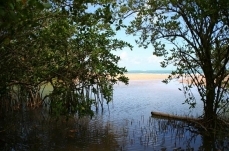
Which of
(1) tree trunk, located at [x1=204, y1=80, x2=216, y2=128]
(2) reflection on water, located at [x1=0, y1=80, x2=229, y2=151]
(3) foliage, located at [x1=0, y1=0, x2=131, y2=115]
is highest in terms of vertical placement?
(3) foliage, located at [x1=0, y1=0, x2=131, y2=115]

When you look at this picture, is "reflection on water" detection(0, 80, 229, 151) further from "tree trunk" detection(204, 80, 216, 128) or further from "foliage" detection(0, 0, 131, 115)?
"foliage" detection(0, 0, 131, 115)

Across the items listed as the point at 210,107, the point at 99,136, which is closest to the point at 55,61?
the point at 99,136

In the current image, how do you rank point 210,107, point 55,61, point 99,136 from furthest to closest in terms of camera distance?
point 210,107 < point 99,136 < point 55,61

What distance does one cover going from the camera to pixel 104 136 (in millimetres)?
12930

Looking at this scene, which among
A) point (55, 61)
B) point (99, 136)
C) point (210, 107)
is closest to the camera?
A: point (55, 61)

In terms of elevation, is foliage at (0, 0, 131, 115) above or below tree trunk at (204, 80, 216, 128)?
above

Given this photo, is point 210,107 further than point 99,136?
Yes

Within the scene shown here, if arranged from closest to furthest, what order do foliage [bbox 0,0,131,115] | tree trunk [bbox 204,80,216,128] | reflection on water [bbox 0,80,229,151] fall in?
foliage [bbox 0,0,131,115], reflection on water [bbox 0,80,229,151], tree trunk [bbox 204,80,216,128]

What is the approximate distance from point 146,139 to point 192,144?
209 centimetres

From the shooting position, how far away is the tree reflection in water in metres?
11.3

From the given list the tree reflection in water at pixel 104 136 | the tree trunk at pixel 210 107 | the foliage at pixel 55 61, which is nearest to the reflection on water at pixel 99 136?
the tree reflection in water at pixel 104 136

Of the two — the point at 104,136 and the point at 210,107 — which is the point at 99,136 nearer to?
the point at 104,136

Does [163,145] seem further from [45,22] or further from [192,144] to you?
[45,22]

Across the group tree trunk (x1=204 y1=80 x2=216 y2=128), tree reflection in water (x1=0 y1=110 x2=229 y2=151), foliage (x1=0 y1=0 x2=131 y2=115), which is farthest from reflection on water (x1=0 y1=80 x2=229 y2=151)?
foliage (x1=0 y1=0 x2=131 y2=115)
